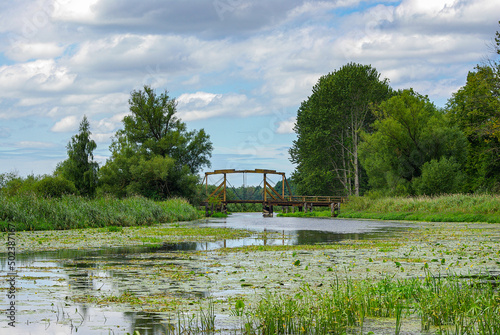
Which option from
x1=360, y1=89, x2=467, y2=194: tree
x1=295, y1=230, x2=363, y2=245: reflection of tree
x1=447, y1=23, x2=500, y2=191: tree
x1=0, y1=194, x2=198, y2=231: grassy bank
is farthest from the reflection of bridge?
x1=295, y1=230, x2=363, y2=245: reflection of tree

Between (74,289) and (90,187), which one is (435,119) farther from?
(74,289)

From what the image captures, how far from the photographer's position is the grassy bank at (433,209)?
33031 millimetres

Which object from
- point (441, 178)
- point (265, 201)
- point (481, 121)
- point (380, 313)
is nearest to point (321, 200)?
point (265, 201)

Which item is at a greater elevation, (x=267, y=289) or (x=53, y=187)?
(x=53, y=187)

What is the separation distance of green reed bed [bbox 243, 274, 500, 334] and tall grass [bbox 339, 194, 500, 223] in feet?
85.9

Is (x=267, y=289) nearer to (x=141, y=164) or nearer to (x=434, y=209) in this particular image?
(x=434, y=209)

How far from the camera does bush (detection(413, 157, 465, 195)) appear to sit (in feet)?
161

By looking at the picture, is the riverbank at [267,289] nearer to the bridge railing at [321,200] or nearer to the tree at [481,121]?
the tree at [481,121]

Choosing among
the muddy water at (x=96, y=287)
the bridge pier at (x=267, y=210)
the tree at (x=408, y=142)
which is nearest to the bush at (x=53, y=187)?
the bridge pier at (x=267, y=210)

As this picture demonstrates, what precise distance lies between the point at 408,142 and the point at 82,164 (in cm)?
3321

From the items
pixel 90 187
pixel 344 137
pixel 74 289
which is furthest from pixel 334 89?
pixel 74 289

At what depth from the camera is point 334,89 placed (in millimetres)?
63500

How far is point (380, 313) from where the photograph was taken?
6.72 m

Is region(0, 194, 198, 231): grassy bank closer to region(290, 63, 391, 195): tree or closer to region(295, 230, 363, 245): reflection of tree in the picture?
region(295, 230, 363, 245): reflection of tree
